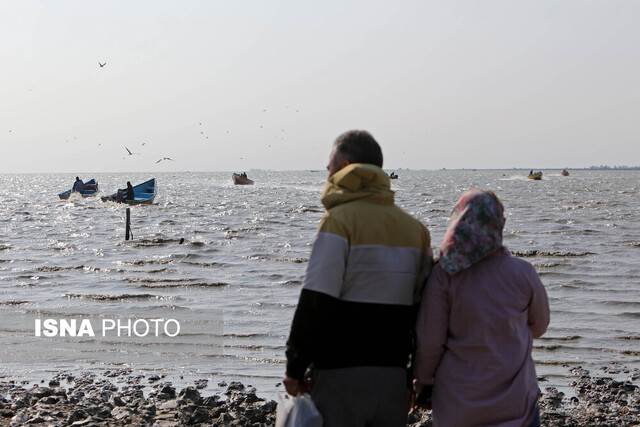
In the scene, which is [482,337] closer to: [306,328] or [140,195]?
[306,328]

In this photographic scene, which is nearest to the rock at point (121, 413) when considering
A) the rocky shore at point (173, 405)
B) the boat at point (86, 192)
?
the rocky shore at point (173, 405)

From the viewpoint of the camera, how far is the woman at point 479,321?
10.3 feet

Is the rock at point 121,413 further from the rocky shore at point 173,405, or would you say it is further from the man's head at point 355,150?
the man's head at point 355,150

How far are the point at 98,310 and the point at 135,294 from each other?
1.83m

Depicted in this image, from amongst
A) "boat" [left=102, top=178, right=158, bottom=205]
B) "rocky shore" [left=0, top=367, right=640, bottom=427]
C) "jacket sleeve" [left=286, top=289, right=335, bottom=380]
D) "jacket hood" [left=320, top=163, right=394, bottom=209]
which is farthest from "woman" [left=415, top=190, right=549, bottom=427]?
"boat" [left=102, top=178, right=158, bottom=205]

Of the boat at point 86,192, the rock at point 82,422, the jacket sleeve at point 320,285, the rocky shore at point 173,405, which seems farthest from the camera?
the boat at point 86,192

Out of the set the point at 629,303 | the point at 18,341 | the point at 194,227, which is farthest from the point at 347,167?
the point at 194,227

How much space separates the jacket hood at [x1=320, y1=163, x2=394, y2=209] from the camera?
317 centimetres

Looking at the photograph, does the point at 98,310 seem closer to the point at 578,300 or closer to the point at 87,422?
the point at 87,422

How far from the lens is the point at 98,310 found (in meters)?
12.6

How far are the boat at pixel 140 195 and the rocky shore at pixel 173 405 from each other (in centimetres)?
4387

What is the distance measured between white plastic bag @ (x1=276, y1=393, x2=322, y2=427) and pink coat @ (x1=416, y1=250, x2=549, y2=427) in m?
0.54

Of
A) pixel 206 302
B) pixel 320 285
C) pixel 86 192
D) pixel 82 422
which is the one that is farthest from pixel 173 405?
pixel 86 192

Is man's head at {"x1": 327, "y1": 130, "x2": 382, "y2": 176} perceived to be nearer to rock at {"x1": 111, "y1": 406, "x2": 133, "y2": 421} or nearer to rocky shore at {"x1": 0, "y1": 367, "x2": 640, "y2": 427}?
rocky shore at {"x1": 0, "y1": 367, "x2": 640, "y2": 427}
